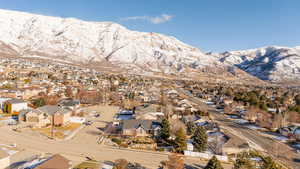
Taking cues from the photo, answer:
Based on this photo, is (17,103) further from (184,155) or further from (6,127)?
(184,155)

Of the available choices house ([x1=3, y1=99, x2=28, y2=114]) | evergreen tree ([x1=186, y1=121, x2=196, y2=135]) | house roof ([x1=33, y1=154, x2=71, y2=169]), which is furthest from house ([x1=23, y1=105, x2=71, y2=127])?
evergreen tree ([x1=186, y1=121, x2=196, y2=135])

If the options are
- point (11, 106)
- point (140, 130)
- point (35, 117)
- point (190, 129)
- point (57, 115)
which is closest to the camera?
point (140, 130)

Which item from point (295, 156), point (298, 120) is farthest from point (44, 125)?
point (298, 120)

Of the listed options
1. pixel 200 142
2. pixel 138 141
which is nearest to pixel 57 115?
pixel 138 141

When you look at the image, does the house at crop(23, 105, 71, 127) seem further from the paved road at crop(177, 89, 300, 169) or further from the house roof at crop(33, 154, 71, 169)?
the paved road at crop(177, 89, 300, 169)

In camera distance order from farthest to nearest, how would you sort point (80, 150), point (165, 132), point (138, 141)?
point (165, 132) → point (138, 141) → point (80, 150)

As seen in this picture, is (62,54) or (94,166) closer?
(94,166)

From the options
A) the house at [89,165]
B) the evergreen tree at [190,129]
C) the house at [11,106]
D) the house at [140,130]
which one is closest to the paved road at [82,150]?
the house at [89,165]

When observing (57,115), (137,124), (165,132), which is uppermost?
(57,115)

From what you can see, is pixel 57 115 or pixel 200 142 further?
pixel 57 115

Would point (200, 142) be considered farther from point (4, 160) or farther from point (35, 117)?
point (35, 117)

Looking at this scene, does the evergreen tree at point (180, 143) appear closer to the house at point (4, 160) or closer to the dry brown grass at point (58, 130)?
the dry brown grass at point (58, 130)
